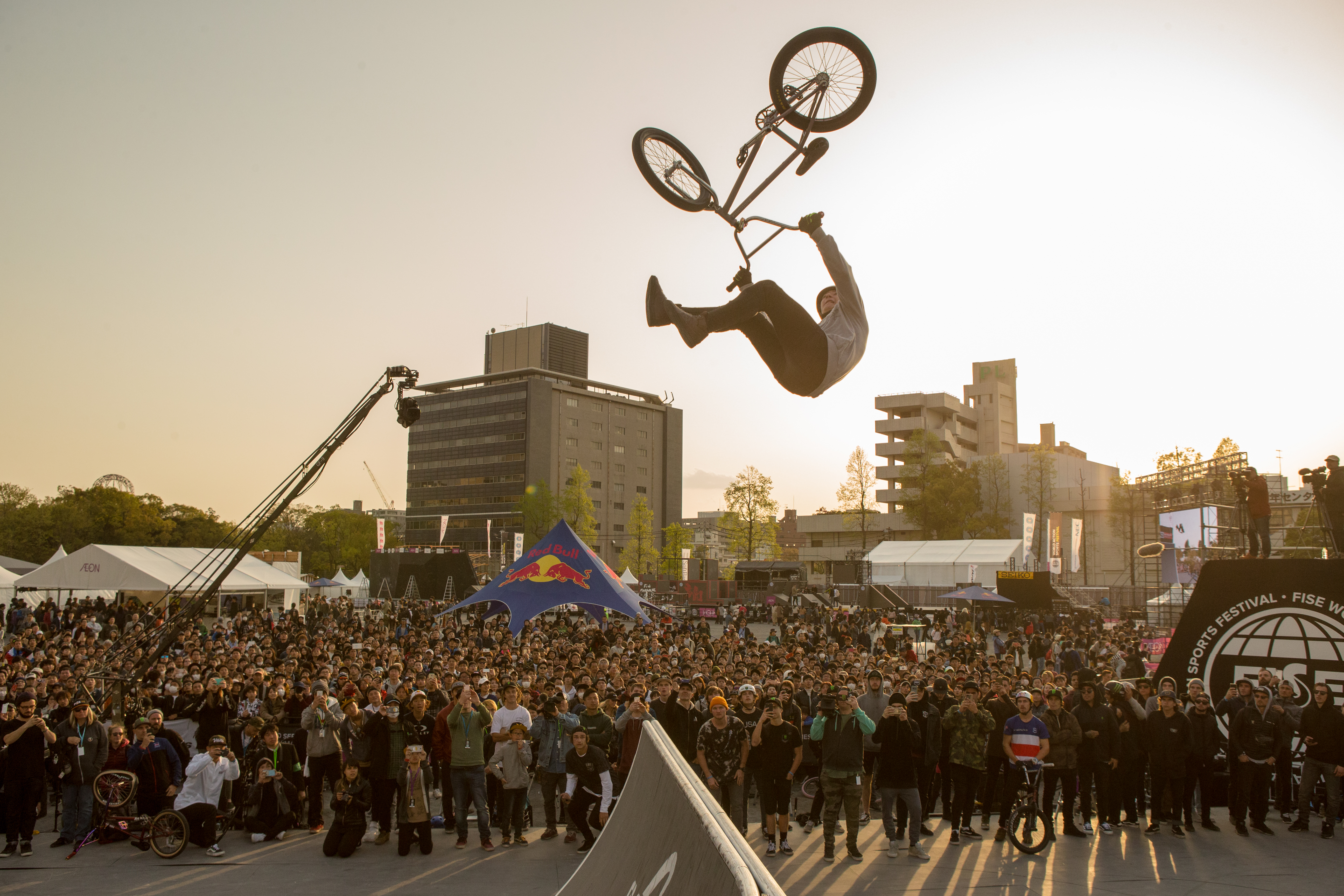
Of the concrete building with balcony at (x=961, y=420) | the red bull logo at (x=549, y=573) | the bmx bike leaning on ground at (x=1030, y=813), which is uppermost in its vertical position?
the concrete building with balcony at (x=961, y=420)

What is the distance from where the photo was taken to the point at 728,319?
558cm

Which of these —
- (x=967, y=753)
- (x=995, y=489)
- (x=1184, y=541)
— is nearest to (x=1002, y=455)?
(x=995, y=489)

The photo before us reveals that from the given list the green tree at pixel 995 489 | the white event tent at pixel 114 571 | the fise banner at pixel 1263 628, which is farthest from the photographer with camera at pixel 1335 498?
the green tree at pixel 995 489

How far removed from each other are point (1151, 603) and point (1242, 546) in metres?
6.83

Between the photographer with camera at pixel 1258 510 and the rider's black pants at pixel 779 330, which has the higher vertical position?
the rider's black pants at pixel 779 330

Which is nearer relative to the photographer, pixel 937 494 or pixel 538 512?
pixel 937 494

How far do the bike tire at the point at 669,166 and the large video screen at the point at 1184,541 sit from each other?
67.2ft

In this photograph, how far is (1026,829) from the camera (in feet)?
26.1

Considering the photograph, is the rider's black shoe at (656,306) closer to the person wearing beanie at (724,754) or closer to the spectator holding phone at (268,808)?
the person wearing beanie at (724,754)

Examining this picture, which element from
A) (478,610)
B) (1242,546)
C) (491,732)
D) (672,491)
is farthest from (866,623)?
(672,491)

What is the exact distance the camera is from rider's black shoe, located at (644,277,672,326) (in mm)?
5539

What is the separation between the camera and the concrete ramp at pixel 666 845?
1879 mm

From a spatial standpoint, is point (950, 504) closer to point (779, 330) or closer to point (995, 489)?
point (995, 489)

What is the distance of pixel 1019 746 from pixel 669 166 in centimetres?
671
